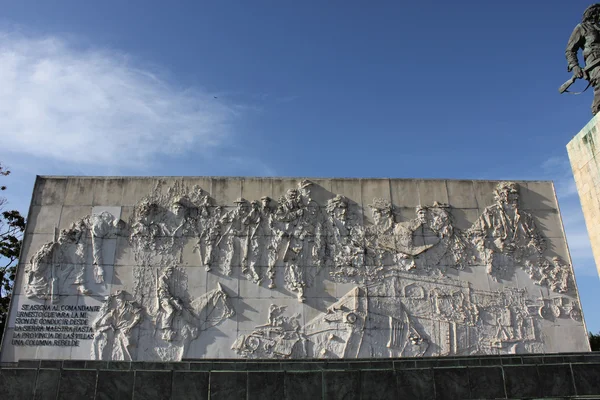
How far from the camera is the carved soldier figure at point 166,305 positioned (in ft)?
33.1

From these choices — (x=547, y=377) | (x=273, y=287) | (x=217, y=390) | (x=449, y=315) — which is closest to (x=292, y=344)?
(x=273, y=287)

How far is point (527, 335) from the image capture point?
10578 millimetres

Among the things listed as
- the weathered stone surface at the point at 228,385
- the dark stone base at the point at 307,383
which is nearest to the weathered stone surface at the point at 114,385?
the dark stone base at the point at 307,383

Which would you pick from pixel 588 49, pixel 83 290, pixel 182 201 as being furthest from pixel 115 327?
pixel 588 49

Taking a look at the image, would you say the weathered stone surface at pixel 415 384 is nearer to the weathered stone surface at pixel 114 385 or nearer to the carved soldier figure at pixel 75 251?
Answer: the weathered stone surface at pixel 114 385

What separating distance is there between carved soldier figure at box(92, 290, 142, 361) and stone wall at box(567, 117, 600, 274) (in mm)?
8462

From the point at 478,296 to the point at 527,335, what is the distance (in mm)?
1225

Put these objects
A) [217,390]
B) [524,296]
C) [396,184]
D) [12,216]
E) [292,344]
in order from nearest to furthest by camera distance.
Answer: [217,390], [292,344], [524,296], [396,184], [12,216]

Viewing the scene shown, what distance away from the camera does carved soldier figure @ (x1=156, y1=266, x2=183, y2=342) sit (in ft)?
33.1

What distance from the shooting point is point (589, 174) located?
28.7ft

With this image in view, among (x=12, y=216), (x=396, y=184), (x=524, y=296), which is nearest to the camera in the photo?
(x=524, y=296)

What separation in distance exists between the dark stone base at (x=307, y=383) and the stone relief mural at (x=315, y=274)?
4.36 meters

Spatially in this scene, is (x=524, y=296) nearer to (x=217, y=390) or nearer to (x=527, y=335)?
(x=527, y=335)

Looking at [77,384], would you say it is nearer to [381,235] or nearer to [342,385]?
[342,385]
